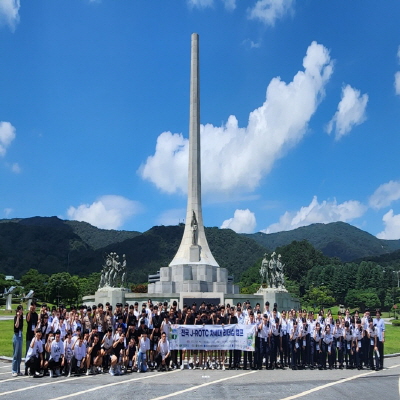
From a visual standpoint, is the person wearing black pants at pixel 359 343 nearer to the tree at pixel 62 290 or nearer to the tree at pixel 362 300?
the tree at pixel 62 290

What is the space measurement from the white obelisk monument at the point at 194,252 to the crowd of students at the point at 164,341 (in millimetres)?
16839

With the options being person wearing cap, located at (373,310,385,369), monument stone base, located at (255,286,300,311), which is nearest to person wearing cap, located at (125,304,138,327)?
person wearing cap, located at (373,310,385,369)

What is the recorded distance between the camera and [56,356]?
1242cm

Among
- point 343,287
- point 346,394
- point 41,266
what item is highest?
point 41,266

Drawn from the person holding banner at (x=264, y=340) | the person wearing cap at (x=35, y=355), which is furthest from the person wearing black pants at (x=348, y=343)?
the person wearing cap at (x=35, y=355)

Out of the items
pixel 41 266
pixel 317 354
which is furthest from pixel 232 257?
pixel 317 354

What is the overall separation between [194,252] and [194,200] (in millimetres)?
4779

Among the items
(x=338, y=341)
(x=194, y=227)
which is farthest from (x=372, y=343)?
(x=194, y=227)

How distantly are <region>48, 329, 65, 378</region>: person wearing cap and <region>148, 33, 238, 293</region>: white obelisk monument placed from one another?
1871 centimetres

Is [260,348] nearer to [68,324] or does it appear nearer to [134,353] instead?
[134,353]

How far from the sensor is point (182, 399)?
9211 mm

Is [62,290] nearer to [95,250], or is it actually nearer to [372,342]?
[372,342]

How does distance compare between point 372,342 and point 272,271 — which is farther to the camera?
point 272,271

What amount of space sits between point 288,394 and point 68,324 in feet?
22.3
